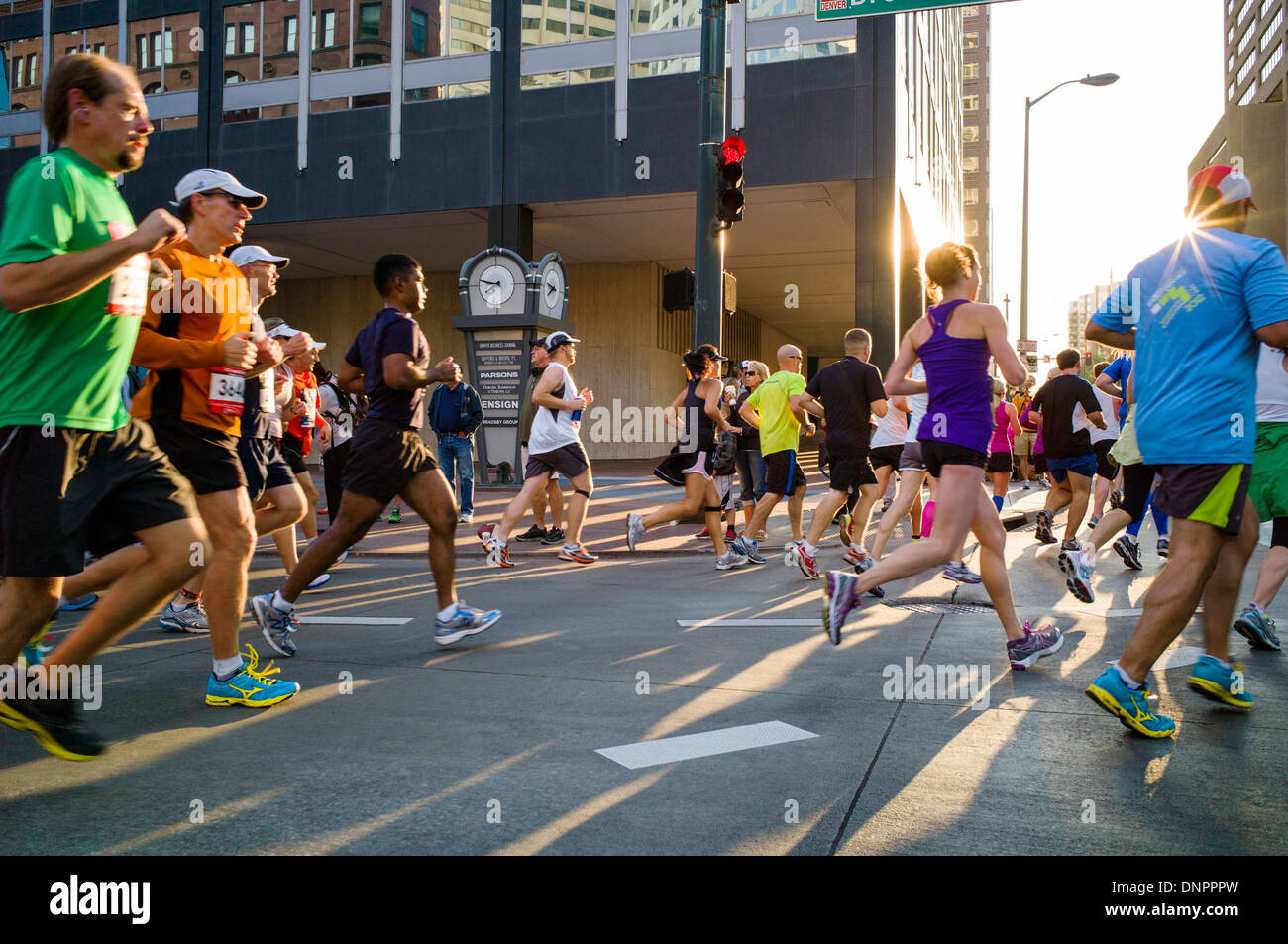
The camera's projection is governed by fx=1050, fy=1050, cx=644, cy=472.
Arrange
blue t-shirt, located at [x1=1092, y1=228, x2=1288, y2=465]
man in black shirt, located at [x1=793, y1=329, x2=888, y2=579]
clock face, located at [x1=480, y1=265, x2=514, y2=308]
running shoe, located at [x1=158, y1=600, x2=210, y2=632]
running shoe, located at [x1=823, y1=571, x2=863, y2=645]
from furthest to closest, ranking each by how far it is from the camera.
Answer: clock face, located at [x1=480, y1=265, x2=514, y2=308], man in black shirt, located at [x1=793, y1=329, x2=888, y2=579], running shoe, located at [x1=158, y1=600, x2=210, y2=632], running shoe, located at [x1=823, y1=571, x2=863, y2=645], blue t-shirt, located at [x1=1092, y1=228, x2=1288, y2=465]

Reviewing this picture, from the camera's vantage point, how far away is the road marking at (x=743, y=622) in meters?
5.89

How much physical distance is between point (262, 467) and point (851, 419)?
15.3 ft

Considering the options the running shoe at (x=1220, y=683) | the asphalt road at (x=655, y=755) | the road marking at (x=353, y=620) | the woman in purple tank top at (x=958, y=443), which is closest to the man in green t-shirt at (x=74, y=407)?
the asphalt road at (x=655, y=755)

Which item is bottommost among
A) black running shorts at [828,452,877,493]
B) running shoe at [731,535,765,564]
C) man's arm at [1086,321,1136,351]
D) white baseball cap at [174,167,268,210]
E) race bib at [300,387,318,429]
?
running shoe at [731,535,765,564]

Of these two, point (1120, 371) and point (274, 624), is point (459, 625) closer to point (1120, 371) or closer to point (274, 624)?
point (274, 624)

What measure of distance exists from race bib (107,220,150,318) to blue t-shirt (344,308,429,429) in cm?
187

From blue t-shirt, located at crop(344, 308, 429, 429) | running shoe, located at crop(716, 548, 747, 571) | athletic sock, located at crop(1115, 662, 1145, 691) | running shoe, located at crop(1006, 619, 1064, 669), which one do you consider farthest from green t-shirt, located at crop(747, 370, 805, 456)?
athletic sock, located at crop(1115, 662, 1145, 691)

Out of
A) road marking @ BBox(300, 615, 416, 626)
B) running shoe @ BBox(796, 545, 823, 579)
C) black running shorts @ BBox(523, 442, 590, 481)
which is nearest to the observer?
road marking @ BBox(300, 615, 416, 626)

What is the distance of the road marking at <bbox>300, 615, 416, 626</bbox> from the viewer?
6059 millimetres

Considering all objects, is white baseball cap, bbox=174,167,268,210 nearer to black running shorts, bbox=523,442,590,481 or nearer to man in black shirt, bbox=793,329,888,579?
black running shorts, bbox=523,442,590,481

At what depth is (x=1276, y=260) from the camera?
3.67m

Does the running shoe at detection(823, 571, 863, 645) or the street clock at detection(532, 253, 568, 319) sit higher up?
the street clock at detection(532, 253, 568, 319)

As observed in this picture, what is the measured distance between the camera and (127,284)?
3117 mm

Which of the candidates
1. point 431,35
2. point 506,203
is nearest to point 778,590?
point 506,203
